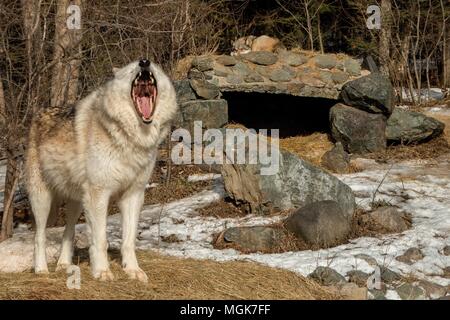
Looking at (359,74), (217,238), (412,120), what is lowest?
(217,238)

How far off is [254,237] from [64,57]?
325 centimetres

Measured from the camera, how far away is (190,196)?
1125 centimetres

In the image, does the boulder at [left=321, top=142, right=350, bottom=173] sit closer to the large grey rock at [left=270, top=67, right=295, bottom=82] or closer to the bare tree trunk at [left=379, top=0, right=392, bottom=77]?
the large grey rock at [left=270, top=67, right=295, bottom=82]

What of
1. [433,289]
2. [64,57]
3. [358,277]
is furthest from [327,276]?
[64,57]

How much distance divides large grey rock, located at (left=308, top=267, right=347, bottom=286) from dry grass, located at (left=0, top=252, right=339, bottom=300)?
982mm

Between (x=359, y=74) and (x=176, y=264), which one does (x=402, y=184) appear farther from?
(x=176, y=264)

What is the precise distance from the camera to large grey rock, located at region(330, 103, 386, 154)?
13414 millimetres

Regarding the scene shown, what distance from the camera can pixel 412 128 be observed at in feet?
44.7

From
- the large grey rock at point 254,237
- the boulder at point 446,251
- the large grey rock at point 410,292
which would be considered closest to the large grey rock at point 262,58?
the large grey rock at point 254,237

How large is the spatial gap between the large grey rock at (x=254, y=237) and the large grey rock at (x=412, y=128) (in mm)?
5532

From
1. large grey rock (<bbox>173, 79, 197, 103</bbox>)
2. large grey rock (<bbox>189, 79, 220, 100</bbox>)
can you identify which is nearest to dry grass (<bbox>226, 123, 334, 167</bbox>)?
large grey rock (<bbox>189, 79, 220, 100</bbox>)

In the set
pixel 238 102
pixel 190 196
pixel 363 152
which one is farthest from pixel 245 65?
pixel 190 196

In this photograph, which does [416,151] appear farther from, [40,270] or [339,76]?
[40,270]
